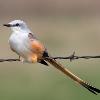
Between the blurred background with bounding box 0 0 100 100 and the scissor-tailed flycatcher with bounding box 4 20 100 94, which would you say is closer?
the scissor-tailed flycatcher with bounding box 4 20 100 94

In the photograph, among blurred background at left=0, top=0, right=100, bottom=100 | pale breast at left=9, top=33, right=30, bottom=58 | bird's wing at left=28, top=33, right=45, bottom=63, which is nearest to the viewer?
pale breast at left=9, top=33, right=30, bottom=58

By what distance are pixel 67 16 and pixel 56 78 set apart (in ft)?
17.7

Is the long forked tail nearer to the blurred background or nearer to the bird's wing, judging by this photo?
the bird's wing

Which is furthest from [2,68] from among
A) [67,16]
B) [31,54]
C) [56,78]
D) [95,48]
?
[31,54]

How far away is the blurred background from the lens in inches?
471

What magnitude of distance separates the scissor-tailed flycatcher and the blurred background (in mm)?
4359

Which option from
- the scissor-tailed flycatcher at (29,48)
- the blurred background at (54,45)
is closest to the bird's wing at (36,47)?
the scissor-tailed flycatcher at (29,48)

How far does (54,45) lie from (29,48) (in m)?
7.90

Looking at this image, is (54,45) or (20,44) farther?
(54,45)

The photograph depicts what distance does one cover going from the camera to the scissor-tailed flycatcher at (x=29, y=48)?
6.86 m

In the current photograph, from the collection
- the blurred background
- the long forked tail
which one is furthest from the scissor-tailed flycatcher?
the blurred background

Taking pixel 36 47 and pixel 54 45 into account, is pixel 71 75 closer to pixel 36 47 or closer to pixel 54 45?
pixel 36 47

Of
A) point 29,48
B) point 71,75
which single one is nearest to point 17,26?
point 29,48

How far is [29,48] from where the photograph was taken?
7.02m
